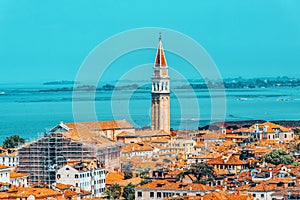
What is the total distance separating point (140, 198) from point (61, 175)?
180 inches

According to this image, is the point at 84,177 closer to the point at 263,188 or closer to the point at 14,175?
the point at 14,175

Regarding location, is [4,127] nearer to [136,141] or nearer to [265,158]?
[136,141]

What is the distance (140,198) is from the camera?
2366 centimetres

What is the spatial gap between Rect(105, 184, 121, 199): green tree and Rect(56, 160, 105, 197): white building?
2.66ft

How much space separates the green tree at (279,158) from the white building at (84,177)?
4.46 metres

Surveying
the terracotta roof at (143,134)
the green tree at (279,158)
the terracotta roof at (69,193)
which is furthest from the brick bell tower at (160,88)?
the terracotta roof at (69,193)

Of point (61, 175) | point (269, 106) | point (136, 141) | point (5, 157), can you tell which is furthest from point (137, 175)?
point (269, 106)

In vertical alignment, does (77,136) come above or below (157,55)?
below

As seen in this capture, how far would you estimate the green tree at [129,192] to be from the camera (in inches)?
945

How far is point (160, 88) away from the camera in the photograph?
49.8 meters

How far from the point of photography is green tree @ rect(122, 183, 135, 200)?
24.0 metres

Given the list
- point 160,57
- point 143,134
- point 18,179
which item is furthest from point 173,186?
point 160,57

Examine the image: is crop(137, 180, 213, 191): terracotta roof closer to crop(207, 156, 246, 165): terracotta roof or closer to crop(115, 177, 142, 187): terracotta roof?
crop(115, 177, 142, 187): terracotta roof

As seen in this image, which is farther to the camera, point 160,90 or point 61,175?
point 160,90
